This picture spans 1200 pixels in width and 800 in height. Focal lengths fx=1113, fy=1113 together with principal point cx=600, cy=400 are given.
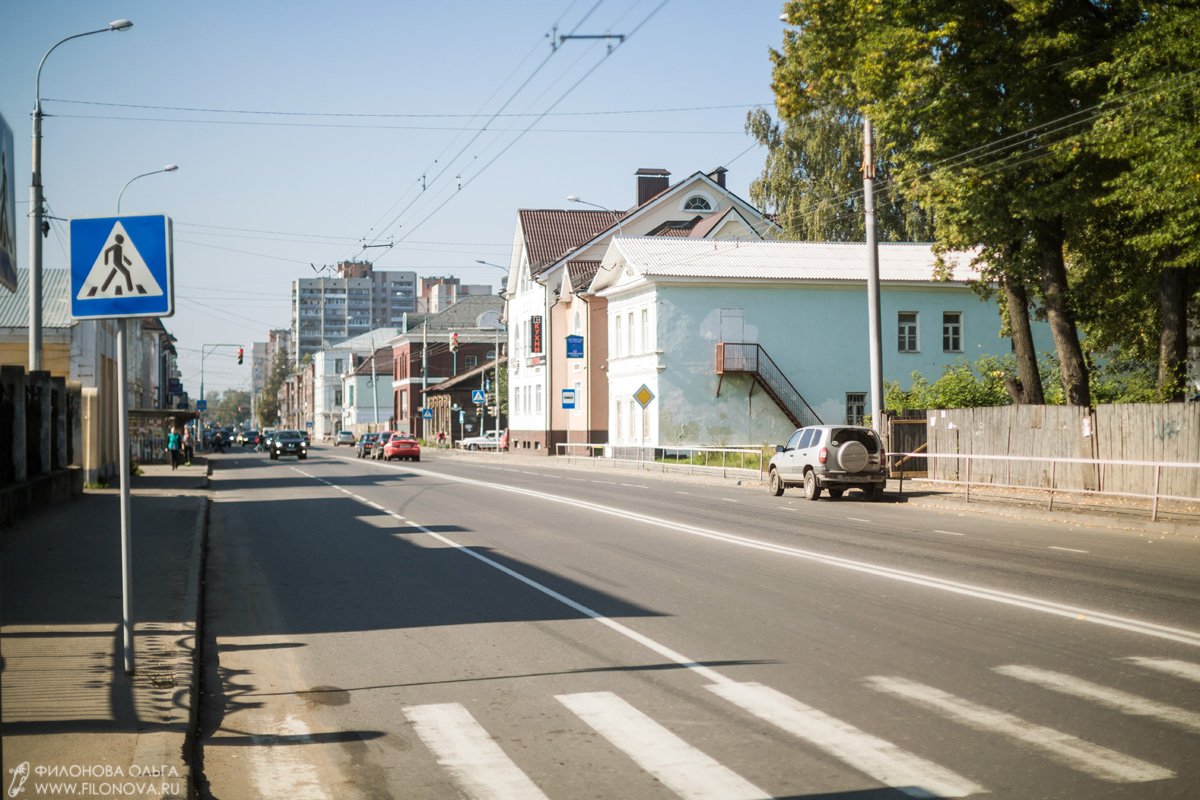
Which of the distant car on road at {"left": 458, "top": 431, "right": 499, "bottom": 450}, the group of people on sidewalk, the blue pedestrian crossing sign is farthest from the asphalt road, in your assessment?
the distant car on road at {"left": 458, "top": 431, "right": 499, "bottom": 450}

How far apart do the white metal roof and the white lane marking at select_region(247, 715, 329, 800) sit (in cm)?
4362

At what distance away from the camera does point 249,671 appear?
810cm

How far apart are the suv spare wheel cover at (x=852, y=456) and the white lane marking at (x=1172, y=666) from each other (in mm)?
17163

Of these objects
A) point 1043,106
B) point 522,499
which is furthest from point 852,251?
point 522,499

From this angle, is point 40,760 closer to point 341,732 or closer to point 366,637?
point 341,732

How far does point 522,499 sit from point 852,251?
1329 inches

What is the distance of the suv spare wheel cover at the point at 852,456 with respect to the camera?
25.0 metres

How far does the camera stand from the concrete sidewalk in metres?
5.32

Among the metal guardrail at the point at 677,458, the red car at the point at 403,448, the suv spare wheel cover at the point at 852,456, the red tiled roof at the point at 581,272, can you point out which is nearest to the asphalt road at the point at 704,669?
the suv spare wheel cover at the point at 852,456

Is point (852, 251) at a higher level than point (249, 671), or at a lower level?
higher

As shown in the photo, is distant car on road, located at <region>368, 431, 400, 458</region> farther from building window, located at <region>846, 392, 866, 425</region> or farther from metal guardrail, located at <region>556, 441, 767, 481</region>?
building window, located at <region>846, 392, 866, 425</region>

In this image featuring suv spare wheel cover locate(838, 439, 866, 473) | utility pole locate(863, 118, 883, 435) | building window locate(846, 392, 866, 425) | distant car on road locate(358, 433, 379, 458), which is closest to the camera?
suv spare wheel cover locate(838, 439, 866, 473)

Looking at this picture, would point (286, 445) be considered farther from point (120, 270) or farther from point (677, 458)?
point (120, 270)

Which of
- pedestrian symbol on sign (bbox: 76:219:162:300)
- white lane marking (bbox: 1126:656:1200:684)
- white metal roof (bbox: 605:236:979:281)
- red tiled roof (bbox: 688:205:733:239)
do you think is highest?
red tiled roof (bbox: 688:205:733:239)
